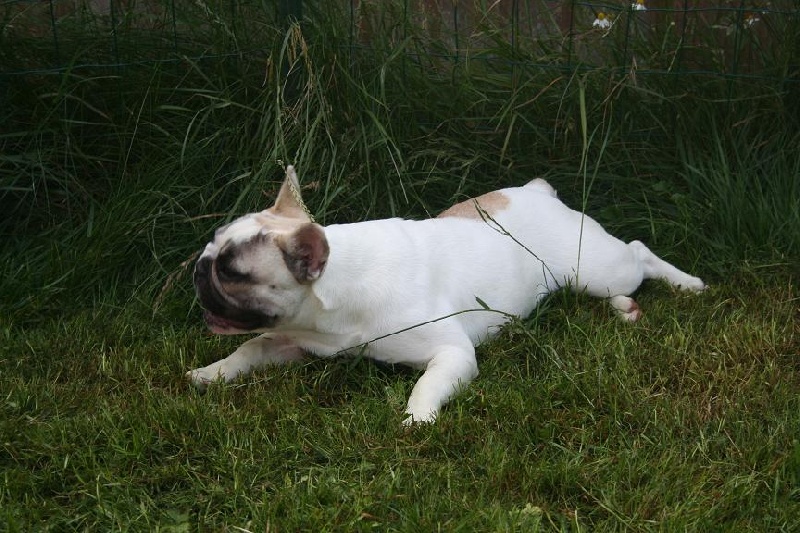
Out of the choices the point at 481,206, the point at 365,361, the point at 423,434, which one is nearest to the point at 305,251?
the point at 365,361

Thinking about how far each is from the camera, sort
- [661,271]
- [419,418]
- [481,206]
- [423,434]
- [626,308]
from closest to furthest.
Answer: [423,434] < [419,418] < [626,308] < [481,206] < [661,271]

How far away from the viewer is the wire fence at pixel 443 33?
4.70m

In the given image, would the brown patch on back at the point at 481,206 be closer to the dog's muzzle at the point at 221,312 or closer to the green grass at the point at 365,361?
the green grass at the point at 365,361

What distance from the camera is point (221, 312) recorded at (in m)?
3.45

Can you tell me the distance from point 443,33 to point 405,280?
192cm

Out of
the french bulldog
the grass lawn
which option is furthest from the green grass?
the french bulldog

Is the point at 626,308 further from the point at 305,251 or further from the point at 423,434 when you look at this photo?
the point at 305,251

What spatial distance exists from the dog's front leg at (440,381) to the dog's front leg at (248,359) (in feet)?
1.78

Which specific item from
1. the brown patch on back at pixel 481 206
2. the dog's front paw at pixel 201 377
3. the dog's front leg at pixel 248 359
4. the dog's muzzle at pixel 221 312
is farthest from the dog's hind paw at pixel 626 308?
the dog's front paw at pixel 201 377

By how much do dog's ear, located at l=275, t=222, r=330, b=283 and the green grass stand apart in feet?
1.37

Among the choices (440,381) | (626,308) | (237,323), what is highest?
(237,323)

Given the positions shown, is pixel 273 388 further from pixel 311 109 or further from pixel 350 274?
pixel 311 109

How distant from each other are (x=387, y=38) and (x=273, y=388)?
2.05 metres

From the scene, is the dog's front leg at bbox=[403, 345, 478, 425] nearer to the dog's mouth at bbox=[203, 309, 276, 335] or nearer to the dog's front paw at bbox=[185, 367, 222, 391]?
the dog's mouth at bbox=[203, 309, 276, 335]
